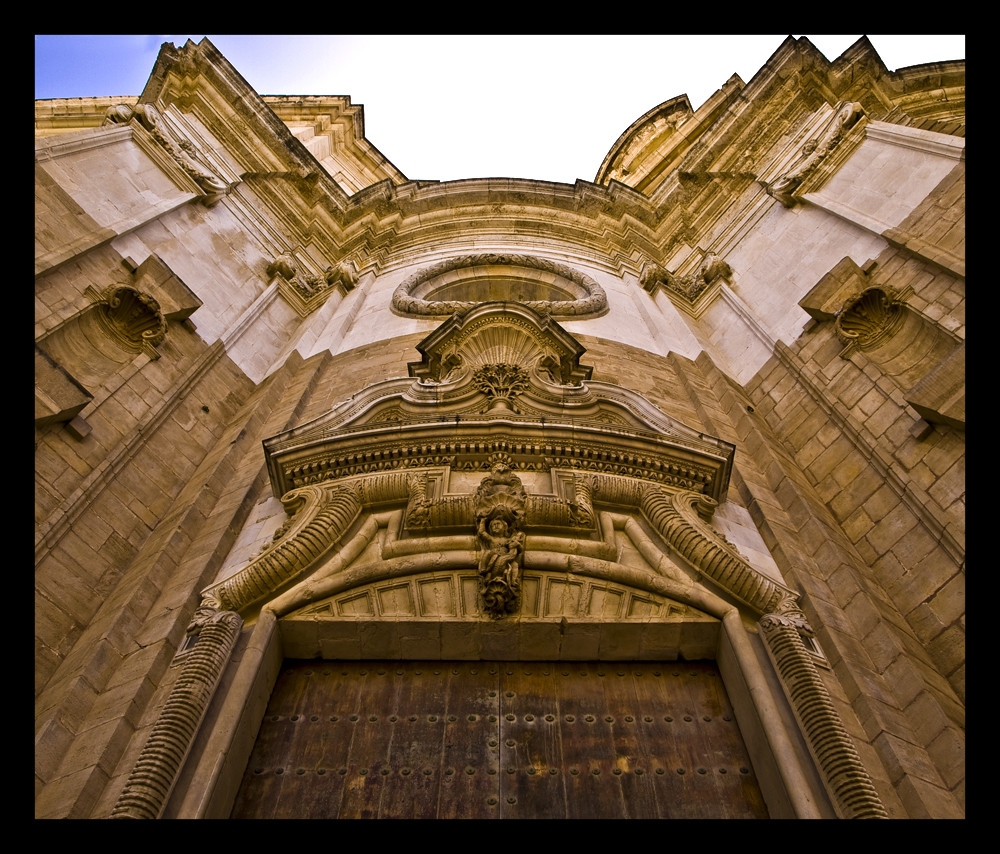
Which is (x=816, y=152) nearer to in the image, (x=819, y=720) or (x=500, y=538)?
(x=500, y=538)

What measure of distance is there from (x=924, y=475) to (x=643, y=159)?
83.6 ft

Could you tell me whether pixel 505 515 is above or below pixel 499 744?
above

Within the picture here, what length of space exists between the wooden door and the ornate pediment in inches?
97.4

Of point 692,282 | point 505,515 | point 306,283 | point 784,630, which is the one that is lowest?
point 784,630

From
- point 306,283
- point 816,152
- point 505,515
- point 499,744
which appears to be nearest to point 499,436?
point 505,515

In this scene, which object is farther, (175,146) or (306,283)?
(306,283)

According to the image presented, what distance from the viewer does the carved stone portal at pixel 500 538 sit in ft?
23.4

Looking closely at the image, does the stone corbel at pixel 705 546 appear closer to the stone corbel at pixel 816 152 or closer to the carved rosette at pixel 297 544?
the carved rosette at pixel 297 544

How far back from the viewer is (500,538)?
7555 mm

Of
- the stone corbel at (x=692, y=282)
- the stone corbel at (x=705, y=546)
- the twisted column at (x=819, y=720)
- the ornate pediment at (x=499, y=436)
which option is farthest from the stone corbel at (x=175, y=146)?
the twisted column at (x=819, y=720)

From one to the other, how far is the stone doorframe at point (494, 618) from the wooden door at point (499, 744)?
171 mm

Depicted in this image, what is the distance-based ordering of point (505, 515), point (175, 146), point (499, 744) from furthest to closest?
point (175, 146), point (505, 515), point (499, 744)

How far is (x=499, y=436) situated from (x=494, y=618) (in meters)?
2.67

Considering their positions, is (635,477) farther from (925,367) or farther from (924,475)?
(925,367)
